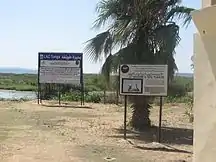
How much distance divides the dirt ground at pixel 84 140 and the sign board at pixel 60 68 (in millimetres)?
7991

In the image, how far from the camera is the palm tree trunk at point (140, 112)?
57.0 feet

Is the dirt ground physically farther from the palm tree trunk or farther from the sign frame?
the sign frame

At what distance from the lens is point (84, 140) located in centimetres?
1456

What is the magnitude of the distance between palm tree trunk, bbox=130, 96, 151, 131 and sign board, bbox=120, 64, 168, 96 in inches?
98.8

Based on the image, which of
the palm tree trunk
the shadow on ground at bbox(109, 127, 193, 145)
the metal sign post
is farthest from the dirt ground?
the metal sign post

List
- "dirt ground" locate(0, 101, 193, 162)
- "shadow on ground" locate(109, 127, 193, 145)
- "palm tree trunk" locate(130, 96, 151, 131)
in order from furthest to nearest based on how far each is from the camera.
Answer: "palm tree trunk" locate(130, 96, 151, 131) < "shadow on ground" locate(109, 127, 193, 145) < "dirt ground" locate(0, 101, 193, 162)

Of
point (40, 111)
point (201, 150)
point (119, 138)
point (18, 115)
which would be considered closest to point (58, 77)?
point (40, 111)

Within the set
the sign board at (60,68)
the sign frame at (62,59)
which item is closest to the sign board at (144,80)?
the sign frame at (62,59)

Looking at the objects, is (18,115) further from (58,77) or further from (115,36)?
(58,77)

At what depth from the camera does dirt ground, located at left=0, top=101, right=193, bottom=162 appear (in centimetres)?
1188

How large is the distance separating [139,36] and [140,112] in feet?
8.51

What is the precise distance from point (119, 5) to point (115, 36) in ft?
3.56

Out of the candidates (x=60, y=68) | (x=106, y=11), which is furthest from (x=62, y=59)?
(x=106, y=11)

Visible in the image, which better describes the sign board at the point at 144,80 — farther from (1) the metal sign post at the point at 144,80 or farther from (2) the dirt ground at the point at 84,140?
(2) the dirt ground at the point at 84,140
